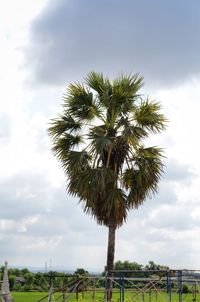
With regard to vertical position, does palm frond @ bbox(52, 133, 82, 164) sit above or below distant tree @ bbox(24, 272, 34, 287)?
above

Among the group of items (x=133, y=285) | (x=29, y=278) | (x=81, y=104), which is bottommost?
(x=133, y=285)

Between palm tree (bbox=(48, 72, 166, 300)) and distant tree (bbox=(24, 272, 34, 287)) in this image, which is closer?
palm tree (bbox=(48, 72, 166, 300))

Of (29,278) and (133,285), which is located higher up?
(29,278)

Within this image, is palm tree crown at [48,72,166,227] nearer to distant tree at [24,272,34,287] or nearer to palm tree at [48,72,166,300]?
palm tree at [48,72,166,300]

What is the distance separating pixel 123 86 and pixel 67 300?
8.35 meters

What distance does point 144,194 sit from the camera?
22984 millimetres

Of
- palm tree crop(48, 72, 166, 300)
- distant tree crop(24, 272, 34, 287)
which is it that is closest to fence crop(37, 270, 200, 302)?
palm tree crop(48, 72, 166, 300)

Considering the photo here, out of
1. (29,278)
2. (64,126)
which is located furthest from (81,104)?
(29,278)

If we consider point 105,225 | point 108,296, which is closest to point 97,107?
point 105,225

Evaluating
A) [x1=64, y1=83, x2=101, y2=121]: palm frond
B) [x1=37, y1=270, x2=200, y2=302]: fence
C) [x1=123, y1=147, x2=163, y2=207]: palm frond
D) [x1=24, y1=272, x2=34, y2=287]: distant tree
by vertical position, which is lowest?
[x1=37, y1=270, x2=200, y2=302]: fence

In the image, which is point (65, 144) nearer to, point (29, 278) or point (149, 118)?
point (149, 118)

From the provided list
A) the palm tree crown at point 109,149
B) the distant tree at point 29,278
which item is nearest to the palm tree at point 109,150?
the palm tree crown at point 109,149

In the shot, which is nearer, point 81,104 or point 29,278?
point 81,104

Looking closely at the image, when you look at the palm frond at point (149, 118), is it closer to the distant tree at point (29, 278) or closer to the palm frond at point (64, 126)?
the palm frond at point (64, 126)
